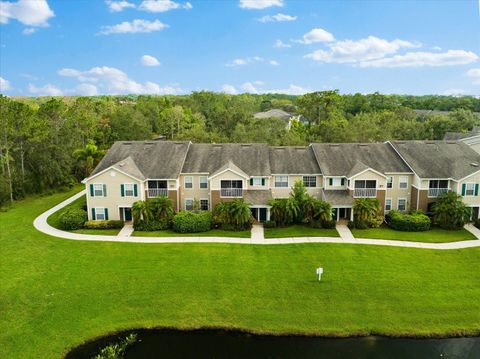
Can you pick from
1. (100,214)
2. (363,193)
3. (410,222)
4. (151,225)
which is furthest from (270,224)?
(100,214)

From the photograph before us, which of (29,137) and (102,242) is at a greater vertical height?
(29,137)

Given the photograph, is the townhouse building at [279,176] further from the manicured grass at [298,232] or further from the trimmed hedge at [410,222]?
the manicured grass at [298,232]

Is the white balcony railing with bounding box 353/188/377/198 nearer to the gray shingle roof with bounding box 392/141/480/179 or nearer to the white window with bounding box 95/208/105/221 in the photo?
the gray shingle roof with bounding box 392/141/480/179

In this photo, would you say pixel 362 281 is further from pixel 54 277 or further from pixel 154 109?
pixel 154 109

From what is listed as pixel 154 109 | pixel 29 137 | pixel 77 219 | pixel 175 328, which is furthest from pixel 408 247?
pixel 154 109

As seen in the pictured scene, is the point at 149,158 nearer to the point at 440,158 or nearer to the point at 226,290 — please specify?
the point at 226,290
